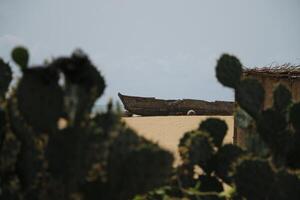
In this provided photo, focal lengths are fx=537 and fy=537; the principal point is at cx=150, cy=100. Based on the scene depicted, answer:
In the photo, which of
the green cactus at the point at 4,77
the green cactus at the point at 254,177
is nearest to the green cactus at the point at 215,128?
the green cactus at the point at 254,177

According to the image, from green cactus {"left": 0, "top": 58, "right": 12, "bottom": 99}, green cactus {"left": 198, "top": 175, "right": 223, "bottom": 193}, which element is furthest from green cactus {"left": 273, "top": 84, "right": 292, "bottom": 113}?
green cactus {"left": 0, "top": 58, "right": 12, "bottom": 99}

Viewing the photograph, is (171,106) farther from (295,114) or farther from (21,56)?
(21,56)

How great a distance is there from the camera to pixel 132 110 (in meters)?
20.6

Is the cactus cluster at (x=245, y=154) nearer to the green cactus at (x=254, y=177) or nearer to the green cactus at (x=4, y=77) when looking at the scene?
the green cactus at (x=254, y=177)

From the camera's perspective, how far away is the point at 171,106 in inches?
838

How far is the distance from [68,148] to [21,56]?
2.02ft

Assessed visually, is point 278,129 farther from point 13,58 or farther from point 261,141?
point 13,58

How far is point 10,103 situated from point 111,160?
0.67m

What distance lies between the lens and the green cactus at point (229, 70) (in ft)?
13.5

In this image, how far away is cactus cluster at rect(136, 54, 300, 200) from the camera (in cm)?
330

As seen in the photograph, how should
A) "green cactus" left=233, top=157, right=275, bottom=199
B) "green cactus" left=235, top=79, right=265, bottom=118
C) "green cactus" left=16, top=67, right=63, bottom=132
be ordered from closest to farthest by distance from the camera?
"green cactus" left=16, top=67, right=63, bottom=132 → "green cactus" left=233, top=157, right=275, bottom=199 → "green cactus" left=235, top=79, right=265, bottom=118

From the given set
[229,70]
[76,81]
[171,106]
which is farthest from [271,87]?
[171,106]

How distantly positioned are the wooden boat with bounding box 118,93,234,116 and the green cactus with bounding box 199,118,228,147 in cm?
1615

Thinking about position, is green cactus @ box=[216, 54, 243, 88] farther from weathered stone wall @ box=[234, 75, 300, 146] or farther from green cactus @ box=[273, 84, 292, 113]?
weathered stone wall @ box=[234, 75, 300, 146]
